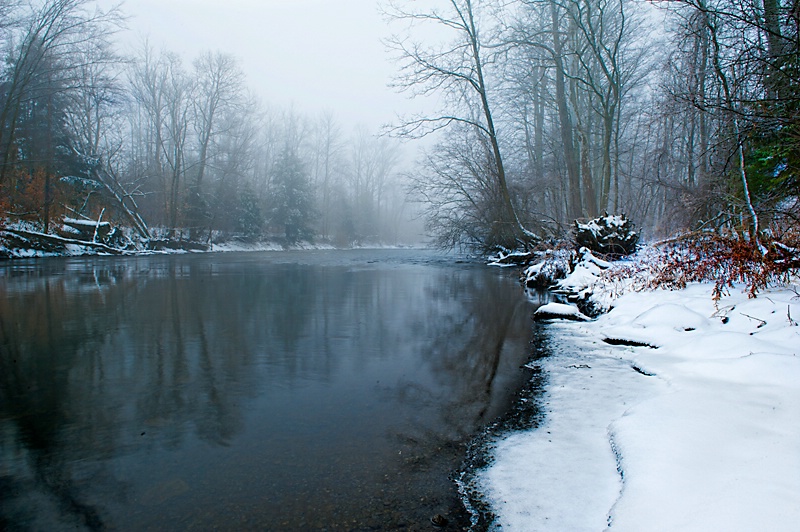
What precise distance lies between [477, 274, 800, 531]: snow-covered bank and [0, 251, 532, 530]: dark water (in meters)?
0.39

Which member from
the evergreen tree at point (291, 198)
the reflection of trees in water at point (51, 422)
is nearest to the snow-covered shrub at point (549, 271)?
the reflection of trees in water at point (51, 422)

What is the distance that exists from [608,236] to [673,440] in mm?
9844

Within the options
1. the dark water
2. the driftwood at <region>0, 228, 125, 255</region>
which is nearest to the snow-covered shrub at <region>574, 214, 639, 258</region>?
the dark water

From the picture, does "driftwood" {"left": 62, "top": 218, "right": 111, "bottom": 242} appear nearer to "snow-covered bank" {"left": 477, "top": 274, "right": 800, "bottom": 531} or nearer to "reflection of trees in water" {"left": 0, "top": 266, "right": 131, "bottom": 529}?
"reflection of trees in water" {"left": 0, "top": 266, "right": 131, "bottom": 529}

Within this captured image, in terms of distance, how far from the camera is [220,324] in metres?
6.04

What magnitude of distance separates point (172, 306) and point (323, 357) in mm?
4245

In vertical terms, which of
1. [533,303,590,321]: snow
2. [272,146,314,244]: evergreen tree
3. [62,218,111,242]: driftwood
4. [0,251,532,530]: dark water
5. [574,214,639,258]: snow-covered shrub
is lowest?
[0,251,532,530]: dark water

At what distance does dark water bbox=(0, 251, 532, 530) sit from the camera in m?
1.97

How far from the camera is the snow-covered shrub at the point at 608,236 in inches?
437

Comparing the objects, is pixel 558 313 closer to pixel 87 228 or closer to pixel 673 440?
pixel 673 440

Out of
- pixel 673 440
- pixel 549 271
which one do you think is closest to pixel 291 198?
pixel 549 271

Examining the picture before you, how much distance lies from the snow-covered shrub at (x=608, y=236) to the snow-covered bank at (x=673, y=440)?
22.9 feet

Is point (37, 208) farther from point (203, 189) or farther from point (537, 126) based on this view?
point (537, 126)

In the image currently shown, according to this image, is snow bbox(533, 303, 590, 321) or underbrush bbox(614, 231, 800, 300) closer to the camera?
underbrush bbox(614, 231, 800, 300)
